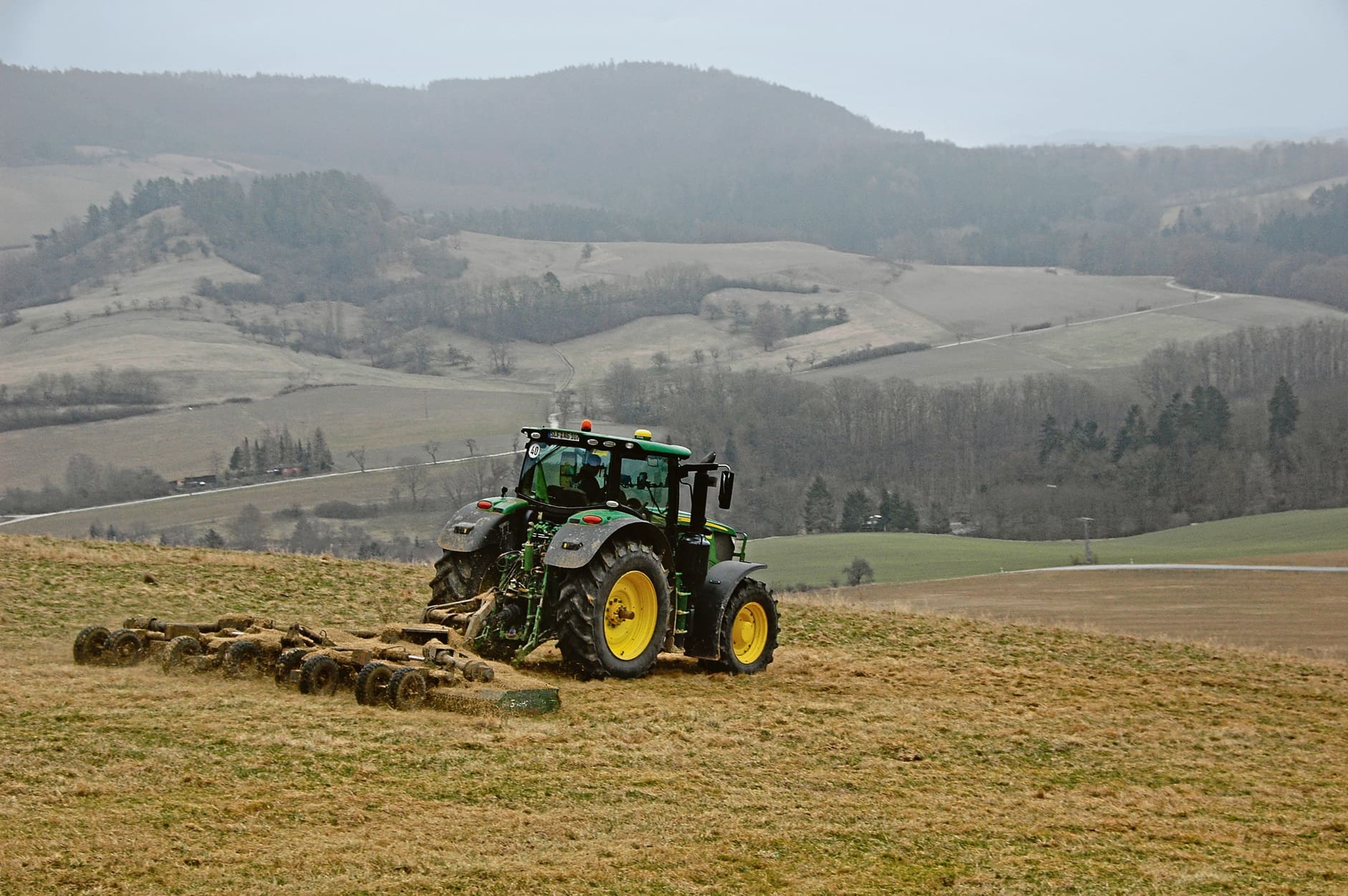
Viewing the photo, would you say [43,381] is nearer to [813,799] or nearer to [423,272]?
[423,272]

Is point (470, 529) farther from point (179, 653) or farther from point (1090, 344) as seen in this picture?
point (1090, 344)

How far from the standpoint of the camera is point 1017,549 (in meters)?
74.2

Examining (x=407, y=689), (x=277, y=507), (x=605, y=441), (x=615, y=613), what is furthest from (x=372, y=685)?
(x=277, y=507)

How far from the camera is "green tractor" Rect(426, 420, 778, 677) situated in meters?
12.4

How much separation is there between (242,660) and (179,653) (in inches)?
24.5

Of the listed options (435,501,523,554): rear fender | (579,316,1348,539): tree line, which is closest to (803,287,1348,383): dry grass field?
(579,316,1348,539): tree line

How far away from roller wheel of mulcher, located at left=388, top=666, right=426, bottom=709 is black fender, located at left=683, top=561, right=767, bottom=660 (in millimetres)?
3801

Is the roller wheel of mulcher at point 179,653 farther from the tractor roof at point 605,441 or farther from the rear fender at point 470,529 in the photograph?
the tractor roof at point 605,441

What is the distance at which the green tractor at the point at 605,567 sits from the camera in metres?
12.4

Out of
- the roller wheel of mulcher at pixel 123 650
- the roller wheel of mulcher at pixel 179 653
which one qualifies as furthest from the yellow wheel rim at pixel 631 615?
the roller wheel of mulcher at pixel 123 650

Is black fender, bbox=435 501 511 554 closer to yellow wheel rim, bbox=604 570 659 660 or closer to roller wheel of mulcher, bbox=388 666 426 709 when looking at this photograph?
yellow wheel rim, bbox=604 570 659 660

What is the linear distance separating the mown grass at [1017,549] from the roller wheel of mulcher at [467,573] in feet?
161

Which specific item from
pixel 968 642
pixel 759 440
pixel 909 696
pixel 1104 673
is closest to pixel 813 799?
pixel 909 696

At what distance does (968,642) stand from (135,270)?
608ft
